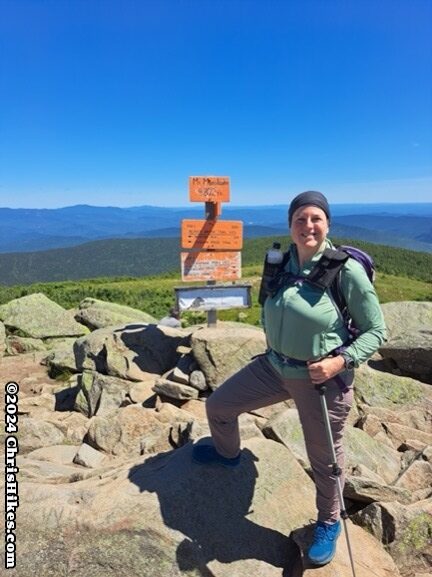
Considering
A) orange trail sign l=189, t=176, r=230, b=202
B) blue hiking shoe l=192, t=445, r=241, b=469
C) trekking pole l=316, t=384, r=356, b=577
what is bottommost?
blue hiking shoe l=192, t=445, r=241, b=469

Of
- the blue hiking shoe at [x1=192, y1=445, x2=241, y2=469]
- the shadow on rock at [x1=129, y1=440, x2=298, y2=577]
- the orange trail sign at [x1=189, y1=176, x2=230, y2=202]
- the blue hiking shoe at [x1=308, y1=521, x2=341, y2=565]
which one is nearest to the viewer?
the blue hiking shoe at [x1=308, y1=521, x2=341, y2=565]

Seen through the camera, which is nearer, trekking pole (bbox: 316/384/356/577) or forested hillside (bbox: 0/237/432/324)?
trekking pole (bbox: 316/384/356/577)

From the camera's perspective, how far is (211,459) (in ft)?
18.1

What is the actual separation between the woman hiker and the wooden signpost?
25.5 feet

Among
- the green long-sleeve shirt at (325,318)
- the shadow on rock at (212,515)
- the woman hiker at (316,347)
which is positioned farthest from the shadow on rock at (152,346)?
the green long-sleeve shirt at (325,318)

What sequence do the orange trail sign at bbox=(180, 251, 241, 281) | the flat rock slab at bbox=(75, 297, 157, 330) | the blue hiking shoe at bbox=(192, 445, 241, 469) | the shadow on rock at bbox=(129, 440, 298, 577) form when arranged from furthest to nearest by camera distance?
the flat rock slab at bbox=(75, 297, 157, 330) < the orange trail sign at bbox=(180, 251, 241, 281) < the blue hiking shoe at bbox=(192, 445, 241, 469) < the shadow on rock at bbox=(129, 440, 298, 577)

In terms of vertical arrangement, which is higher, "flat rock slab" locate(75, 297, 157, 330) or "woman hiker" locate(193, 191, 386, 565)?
"woman hiker" locate(193, 191, 386, 565)

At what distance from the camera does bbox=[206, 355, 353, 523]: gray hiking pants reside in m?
4.41

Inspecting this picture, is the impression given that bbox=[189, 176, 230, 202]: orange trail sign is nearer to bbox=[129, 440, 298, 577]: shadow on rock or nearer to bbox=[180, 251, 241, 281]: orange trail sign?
bbox=[180, 251, 241, 281]: orange trail sign

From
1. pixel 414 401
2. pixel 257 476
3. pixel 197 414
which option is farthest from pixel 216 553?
pixel 414 401

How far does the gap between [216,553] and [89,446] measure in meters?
3.77

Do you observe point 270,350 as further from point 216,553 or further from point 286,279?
point 216,553

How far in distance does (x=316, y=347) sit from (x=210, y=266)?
857 centimetres

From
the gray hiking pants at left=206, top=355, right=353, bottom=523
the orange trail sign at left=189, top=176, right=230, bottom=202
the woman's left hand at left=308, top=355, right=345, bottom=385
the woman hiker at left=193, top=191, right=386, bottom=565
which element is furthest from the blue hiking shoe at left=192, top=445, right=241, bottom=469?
the orange trail sign at left=189, top=176, right=230, bottom=202
